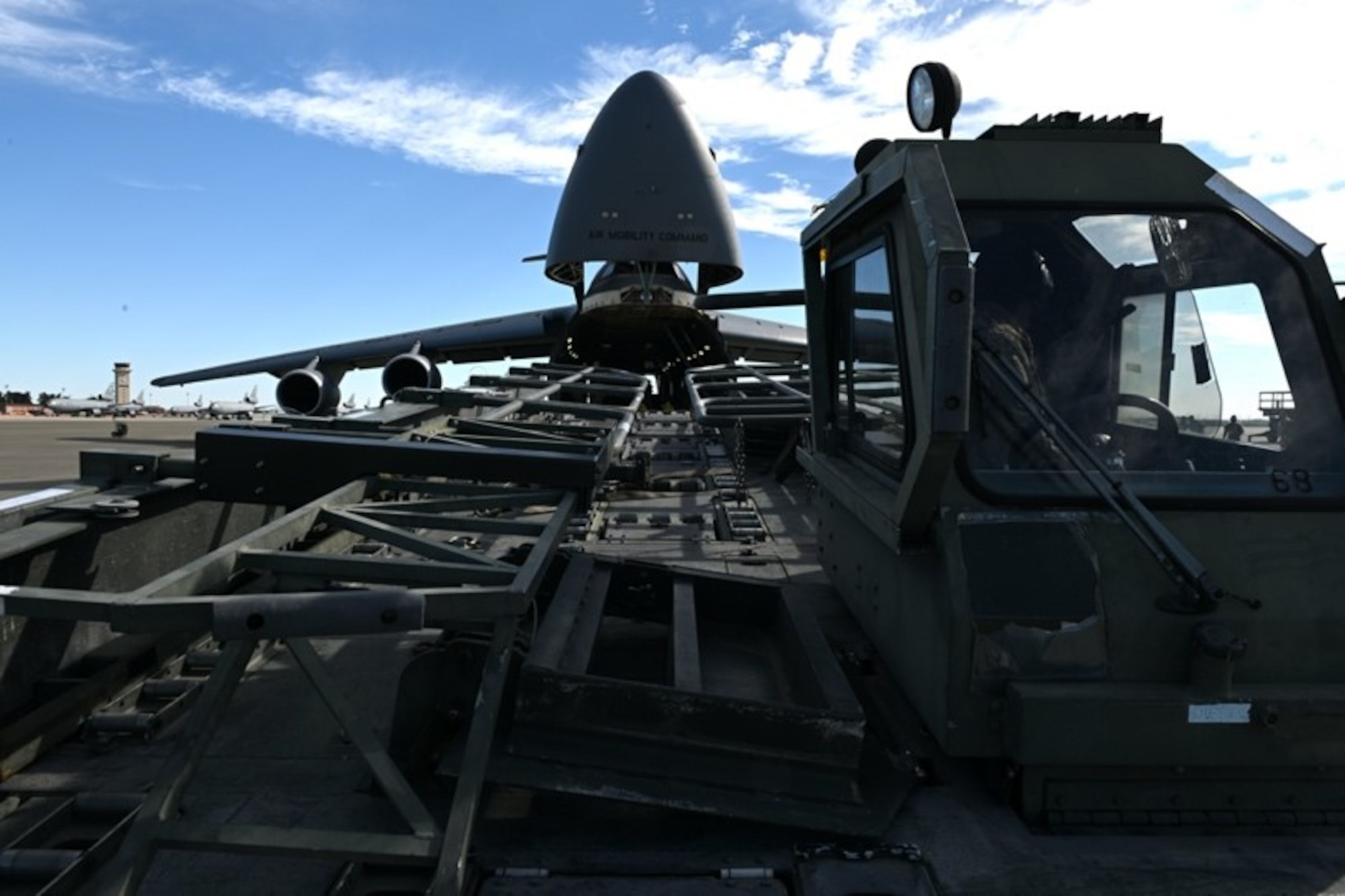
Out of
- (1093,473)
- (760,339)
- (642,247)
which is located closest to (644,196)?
(642,247)

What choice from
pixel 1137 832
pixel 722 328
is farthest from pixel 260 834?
pixel 722 328

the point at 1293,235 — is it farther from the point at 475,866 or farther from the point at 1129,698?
the point at 475,866

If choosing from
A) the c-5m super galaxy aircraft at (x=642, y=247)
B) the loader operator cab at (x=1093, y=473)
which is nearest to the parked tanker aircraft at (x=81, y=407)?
the c-5m super galaxy aircraft at (x=642, y=247)

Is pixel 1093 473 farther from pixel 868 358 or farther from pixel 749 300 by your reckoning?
pixel 749 300

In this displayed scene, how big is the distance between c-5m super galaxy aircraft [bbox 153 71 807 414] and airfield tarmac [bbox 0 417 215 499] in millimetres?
3599

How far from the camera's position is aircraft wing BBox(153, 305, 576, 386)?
22172mm

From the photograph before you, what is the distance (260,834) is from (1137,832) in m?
2.13

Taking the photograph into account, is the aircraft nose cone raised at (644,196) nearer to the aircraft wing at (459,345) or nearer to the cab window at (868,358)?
the aircraft wing at (459,345)

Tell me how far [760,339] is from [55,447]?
50.1 feet

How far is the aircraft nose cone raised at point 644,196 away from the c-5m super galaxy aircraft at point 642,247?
0.07 ft

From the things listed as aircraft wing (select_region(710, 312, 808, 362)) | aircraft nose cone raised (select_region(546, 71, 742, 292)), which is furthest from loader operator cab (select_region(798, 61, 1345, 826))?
aircraft wing (select_region(710, 312, 808, 362))

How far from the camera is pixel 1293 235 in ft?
9.45

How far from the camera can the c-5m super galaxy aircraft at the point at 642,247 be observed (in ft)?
56.7

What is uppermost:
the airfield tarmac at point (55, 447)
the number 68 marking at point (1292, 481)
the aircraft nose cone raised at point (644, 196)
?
the aircraft nose cone raised at point (644, 196)
